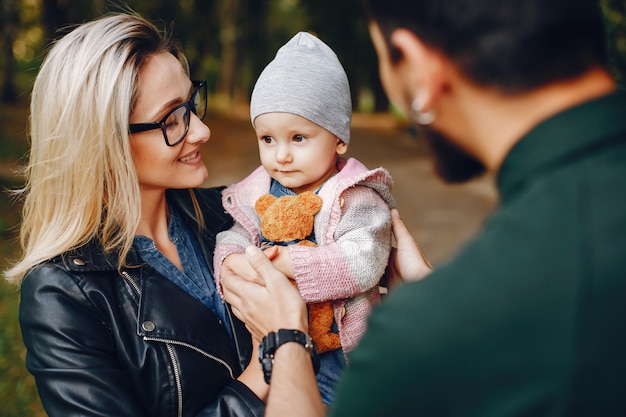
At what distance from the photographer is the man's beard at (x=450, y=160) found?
1.40 metres

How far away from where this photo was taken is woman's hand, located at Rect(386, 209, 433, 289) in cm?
262

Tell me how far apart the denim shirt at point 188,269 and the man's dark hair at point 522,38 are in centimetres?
160

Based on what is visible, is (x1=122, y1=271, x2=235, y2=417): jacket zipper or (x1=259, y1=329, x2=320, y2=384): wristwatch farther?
(x1=122, y1=271, x2=235, y2=417): jacket zipper

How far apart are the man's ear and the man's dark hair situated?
51mm

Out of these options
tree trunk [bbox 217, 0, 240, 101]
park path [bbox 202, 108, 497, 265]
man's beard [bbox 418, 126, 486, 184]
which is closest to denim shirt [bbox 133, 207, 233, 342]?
man's beard [bbox 418, 126, 486, 184]

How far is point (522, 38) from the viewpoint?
117cm

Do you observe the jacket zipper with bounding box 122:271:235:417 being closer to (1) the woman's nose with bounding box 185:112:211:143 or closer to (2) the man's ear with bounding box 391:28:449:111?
(1) the woman's nose with bounding box 185:112:211:143

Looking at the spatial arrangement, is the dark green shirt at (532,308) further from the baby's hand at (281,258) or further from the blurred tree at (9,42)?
the blurred tree at (9,42)

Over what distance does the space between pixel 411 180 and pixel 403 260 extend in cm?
1089

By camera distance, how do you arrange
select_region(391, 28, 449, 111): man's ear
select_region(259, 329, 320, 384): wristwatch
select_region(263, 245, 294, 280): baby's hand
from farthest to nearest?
select_region(263, 245, 294, 280): baby's hand < select_region(259, 329, 320, 384): wristwatch < select_region(391, 28, 449, 111): man's ear

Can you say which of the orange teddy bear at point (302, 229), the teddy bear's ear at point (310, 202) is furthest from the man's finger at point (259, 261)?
the teddy bear's ear at point (310, 202)

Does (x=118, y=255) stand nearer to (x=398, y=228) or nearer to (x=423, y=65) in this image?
(x=398, y=228)

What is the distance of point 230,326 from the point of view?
2.50 meters

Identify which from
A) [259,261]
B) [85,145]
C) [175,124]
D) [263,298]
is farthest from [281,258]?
[85,145]
